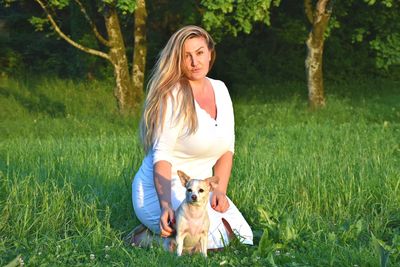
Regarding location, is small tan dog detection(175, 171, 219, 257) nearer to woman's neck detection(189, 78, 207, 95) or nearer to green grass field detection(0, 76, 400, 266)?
green grass field detection(0, 76, 400, 266)

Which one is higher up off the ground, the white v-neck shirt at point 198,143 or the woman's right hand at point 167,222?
the white v-neck shirt at point 198,143

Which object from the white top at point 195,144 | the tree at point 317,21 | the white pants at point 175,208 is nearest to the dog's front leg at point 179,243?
the white pants at point 175,208

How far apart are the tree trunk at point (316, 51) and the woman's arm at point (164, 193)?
13218mm

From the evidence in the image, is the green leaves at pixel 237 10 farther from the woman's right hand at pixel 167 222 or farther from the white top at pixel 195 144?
the woman's right hand at pixel 167 222

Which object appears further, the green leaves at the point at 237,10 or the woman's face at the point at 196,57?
the green leaves at the point at 237,10

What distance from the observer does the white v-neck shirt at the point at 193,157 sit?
659 cm

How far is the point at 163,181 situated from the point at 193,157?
46 cm

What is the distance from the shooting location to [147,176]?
22.5ft

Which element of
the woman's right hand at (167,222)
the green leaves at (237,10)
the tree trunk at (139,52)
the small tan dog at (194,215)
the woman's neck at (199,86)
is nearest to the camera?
the small tan dog at (194,215)

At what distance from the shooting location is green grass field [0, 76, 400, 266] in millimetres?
6227

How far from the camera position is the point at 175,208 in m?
6.69

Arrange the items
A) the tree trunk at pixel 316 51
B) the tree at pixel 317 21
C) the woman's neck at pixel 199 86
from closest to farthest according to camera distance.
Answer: the woman's neck at pixel 199 86 < the tree at pixel 317 21 < the tree trunk at pixel 316 51

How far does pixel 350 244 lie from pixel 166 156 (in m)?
1.59

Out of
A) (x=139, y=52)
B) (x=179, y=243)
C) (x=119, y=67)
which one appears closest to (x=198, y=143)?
(x=179, y=243)
